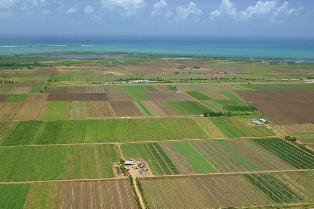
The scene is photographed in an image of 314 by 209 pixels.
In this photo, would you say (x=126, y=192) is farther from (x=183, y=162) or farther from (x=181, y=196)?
(x=183, y=162)

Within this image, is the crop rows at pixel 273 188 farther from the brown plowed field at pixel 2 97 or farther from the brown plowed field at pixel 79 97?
the brown plowed field at pixel 2 97

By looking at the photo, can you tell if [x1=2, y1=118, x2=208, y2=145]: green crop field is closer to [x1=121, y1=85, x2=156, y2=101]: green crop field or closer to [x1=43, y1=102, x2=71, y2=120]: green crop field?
[x1=43, y1=102, x2=71, y2=120]: green crop field

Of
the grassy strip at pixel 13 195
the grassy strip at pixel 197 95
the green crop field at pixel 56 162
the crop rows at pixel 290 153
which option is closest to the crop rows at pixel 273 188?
the crop rows at pixel 290 153

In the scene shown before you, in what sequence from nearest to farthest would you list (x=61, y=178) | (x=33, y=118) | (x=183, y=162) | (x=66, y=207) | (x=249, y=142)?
(x=66, y=207)
(x=61, y=178)
(x=183, y=162)
(x=249, y=142)
(x=33, y=118)

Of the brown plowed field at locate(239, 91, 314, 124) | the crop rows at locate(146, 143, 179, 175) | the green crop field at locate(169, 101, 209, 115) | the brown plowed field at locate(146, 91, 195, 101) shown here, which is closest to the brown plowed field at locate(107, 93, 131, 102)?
the brown plowed field at locate(146, 91, 195, 101)

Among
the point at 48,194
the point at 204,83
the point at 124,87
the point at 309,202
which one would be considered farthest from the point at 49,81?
the point at 309,202
